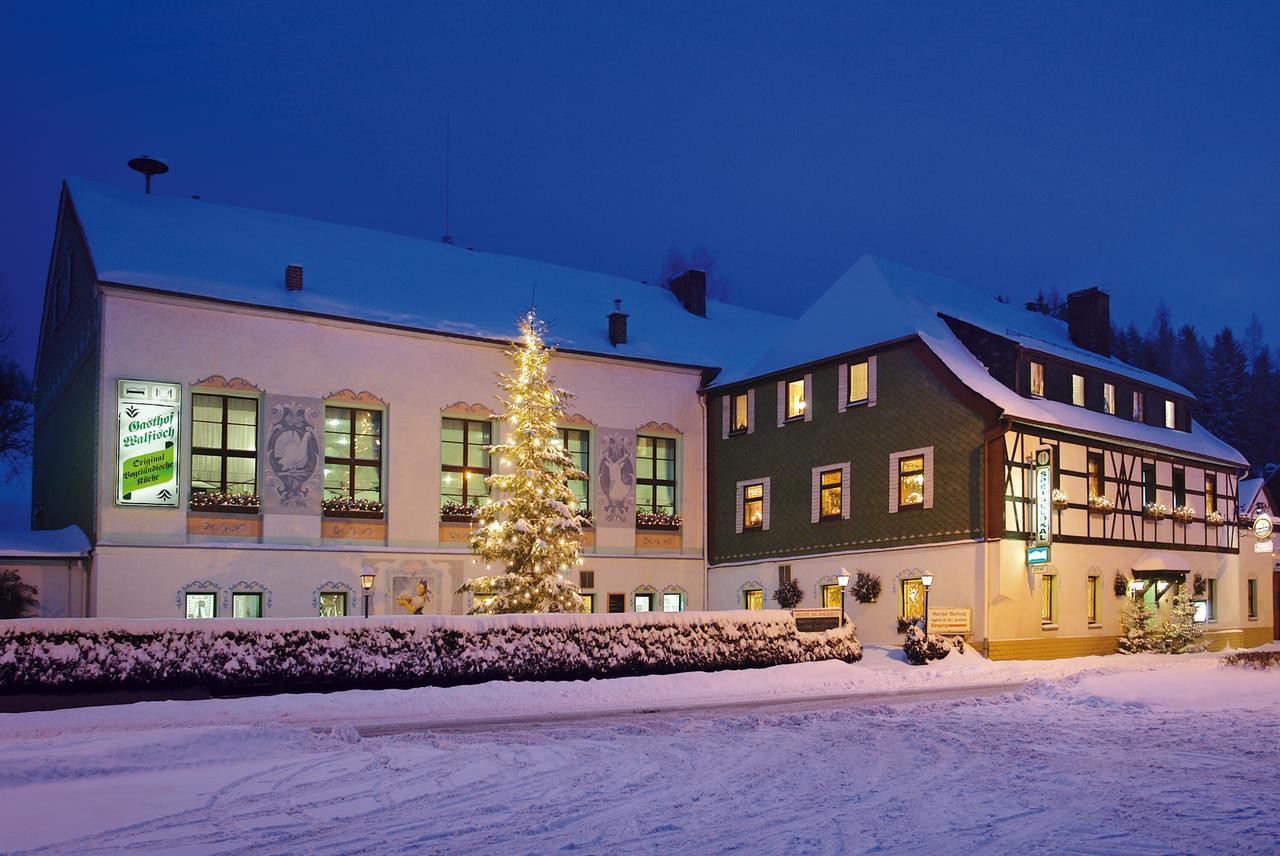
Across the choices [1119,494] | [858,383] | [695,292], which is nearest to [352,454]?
[858,383]

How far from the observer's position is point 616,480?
118 feet

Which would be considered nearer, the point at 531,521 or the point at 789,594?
the point at 531,521

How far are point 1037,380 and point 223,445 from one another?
2230 cm

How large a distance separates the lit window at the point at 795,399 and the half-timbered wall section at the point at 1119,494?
7435 mm

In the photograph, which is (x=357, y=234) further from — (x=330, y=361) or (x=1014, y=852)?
(x=1014, y=852)

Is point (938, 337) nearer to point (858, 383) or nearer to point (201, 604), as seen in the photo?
point (858, 383)

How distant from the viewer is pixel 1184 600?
32.1 metres

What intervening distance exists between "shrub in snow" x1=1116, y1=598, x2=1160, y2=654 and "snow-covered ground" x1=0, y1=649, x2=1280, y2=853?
12.3 meters

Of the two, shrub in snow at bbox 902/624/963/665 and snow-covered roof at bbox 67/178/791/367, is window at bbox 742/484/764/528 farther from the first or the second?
shrub in snow at bbox 902/624/963/665

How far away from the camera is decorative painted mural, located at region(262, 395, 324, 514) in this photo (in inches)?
1179

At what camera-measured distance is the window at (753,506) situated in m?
36.2

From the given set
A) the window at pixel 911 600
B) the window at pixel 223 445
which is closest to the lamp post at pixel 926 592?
the window at pixel 911 600

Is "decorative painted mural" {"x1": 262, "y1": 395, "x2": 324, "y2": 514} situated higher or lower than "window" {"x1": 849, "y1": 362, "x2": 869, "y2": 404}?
lower

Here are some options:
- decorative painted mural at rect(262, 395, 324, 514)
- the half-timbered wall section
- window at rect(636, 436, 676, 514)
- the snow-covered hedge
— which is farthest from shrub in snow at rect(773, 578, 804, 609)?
decorative painted mural at rect(262, 395, 324, 514)
